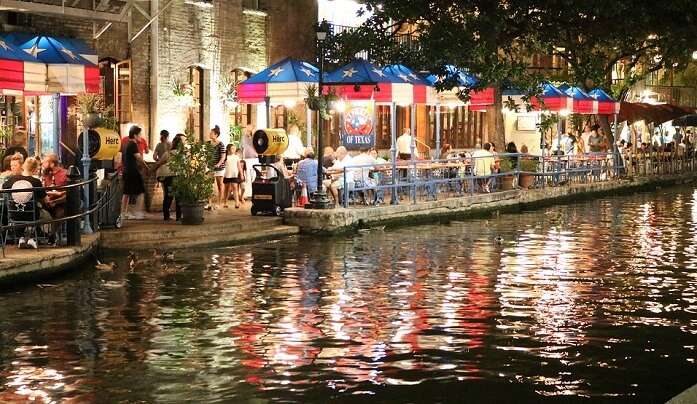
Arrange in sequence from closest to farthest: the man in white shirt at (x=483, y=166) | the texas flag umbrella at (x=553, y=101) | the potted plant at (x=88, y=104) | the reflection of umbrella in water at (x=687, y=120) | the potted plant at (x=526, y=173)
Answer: the potted plant at (x=88, y=104) < the man in white shirt at (x=483, y=166) < the potted plant at (x=526, y=173) < the texas flag umbrella at (x=553, y=101) < the reflection of umbrella in water at (x=687, y=120)

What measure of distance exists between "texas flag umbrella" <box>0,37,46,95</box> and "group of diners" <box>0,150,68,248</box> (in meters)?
1.06

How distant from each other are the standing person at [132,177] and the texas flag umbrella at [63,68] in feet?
6.77

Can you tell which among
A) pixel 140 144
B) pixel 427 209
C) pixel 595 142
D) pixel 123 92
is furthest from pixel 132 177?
pixel 595 142

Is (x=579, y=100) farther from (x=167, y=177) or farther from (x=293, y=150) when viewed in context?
(x=167, y=177)

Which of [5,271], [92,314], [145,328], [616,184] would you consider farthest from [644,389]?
[616,184]

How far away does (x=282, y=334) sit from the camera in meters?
12.8

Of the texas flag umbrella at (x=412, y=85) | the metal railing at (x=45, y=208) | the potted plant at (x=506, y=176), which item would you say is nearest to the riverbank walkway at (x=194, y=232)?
the metal railing at (x=45, y=208)

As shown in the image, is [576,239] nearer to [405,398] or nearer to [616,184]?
[405,398]

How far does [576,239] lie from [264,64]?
39.6ft

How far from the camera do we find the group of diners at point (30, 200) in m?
17.3

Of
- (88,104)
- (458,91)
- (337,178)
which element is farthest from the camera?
(458,91)

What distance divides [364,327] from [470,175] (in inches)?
705

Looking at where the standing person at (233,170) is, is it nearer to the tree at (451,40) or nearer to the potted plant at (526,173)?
the tree at (451,40)

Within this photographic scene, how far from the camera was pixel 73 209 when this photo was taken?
18.1 meters
